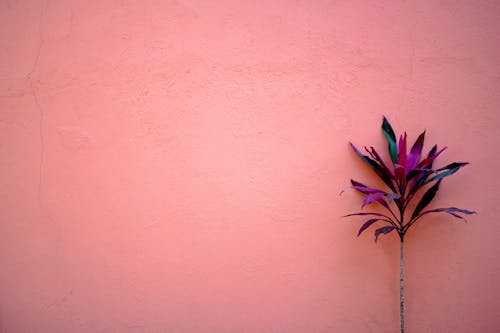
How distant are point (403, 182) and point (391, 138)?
0.83 ft

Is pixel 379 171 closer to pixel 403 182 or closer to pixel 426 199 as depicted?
pixel 403 182

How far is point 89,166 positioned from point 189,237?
75 centimetres

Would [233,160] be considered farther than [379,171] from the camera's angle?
Yes

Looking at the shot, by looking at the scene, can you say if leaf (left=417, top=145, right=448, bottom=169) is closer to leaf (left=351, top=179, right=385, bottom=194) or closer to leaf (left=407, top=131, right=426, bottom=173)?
leaf (left=407, top=131, right=426, bottom=173)

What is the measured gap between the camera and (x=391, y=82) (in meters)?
1.82

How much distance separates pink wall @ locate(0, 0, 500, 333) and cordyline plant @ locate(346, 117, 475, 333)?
10 cm

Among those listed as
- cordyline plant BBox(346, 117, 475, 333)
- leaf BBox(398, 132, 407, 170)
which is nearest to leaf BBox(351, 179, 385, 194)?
cordyline plant BBox(346, 117, 475, 333)

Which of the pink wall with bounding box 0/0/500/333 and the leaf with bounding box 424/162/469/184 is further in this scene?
A: the pink wall with bounding box 0/0/500/333

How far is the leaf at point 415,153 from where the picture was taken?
1.66m

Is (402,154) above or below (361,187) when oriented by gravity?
above

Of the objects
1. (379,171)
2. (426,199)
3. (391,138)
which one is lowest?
(426,199)

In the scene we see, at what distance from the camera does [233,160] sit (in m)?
1.93

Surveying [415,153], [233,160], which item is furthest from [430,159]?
[233,160]

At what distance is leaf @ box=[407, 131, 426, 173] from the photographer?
1.66m
